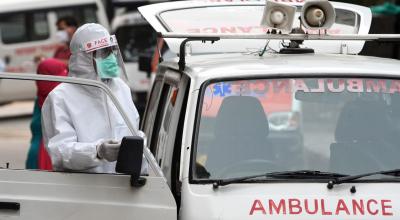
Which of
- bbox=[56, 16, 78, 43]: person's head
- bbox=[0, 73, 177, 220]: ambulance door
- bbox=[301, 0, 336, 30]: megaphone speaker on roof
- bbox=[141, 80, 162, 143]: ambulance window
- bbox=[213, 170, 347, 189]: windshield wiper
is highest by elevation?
bbox=[301, 0, 336, 30]: megaphone speaker on roof

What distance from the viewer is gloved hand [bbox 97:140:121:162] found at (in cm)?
466

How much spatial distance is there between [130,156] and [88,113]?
76 centimetres

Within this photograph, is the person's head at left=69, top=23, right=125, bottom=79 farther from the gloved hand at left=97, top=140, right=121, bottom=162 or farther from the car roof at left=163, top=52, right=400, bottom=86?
the gloved hand at left=97, top=140, right=121, bottom=162

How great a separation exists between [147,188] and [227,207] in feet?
1.40

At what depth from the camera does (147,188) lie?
470 centimetres

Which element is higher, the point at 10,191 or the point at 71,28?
the point at 10,191

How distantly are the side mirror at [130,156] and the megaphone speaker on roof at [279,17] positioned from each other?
1.52 metres

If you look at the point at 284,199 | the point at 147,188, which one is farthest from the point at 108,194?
the point at 284,199

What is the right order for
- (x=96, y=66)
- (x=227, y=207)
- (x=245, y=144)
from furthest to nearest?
(x=96, y=66)
(x=245, y=144)
(x=227, y=207)

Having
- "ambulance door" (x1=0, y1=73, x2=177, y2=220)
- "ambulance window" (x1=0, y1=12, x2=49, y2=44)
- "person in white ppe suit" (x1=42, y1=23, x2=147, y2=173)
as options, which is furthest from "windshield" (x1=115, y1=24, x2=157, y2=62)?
"ambulance door" (x1=0, y1=73, x2=177, y2=220)

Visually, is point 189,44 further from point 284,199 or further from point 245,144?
point 284,199

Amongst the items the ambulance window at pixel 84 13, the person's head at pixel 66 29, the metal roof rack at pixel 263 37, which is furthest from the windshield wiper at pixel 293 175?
the ambulance window at pixel 84 13

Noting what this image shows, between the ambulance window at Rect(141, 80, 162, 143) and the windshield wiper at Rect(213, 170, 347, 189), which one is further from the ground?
the windshield wiper at Rect(213, 170, 347, 189)

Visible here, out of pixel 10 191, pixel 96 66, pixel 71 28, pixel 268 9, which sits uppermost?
pixel 268 9
